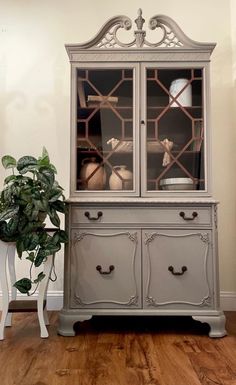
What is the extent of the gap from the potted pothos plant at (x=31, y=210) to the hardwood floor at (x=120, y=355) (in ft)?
1.18

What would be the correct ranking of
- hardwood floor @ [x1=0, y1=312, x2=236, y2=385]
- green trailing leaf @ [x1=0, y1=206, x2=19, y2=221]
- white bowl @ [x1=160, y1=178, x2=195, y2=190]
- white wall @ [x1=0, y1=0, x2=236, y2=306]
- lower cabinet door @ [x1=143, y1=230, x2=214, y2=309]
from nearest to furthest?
hardwood floor @ [x1=0, y1=312, x2=236, y2=385]
green trailing leaf @ [x1=0, y1=206, x2=19, y2=221]
lower cabinet door @ [x1=143, y1=230, x2=214, y2=309]
white bowl @ [x1=160, y1=178, x2=195, y2=190]
white wall @ [x1=0, y1=0, x2=236, y2=306]

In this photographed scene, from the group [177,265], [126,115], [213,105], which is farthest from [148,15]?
[177,265]

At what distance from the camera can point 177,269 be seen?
2.00 m

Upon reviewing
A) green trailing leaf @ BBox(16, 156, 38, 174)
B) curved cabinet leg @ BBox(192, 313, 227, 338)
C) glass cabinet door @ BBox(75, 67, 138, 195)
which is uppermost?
glass cabinet door @ BBox(75, 67, 138, 195)

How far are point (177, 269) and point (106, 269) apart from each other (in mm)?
422

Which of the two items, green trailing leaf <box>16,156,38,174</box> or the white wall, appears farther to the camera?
the white wall

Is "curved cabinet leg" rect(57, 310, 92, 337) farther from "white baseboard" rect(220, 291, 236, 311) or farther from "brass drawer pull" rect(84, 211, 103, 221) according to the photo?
"white baseboard" rect(220, 291, 236, 311)

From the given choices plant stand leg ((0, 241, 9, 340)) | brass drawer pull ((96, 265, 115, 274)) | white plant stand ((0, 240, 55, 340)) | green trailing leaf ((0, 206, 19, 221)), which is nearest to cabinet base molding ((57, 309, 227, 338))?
white plant stand ((0, 240, 55, 340))

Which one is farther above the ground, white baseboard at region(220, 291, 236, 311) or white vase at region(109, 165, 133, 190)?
white vase at region(109, 165, 133, 190)

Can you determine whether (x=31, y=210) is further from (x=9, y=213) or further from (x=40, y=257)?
(x=40, y=257)

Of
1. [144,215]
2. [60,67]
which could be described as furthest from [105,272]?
[60,67]

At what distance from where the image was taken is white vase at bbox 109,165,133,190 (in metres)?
2.12

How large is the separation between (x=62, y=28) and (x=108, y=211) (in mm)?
1644

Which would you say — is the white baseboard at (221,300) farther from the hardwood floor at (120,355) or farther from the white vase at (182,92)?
the white vase at (182,92)
